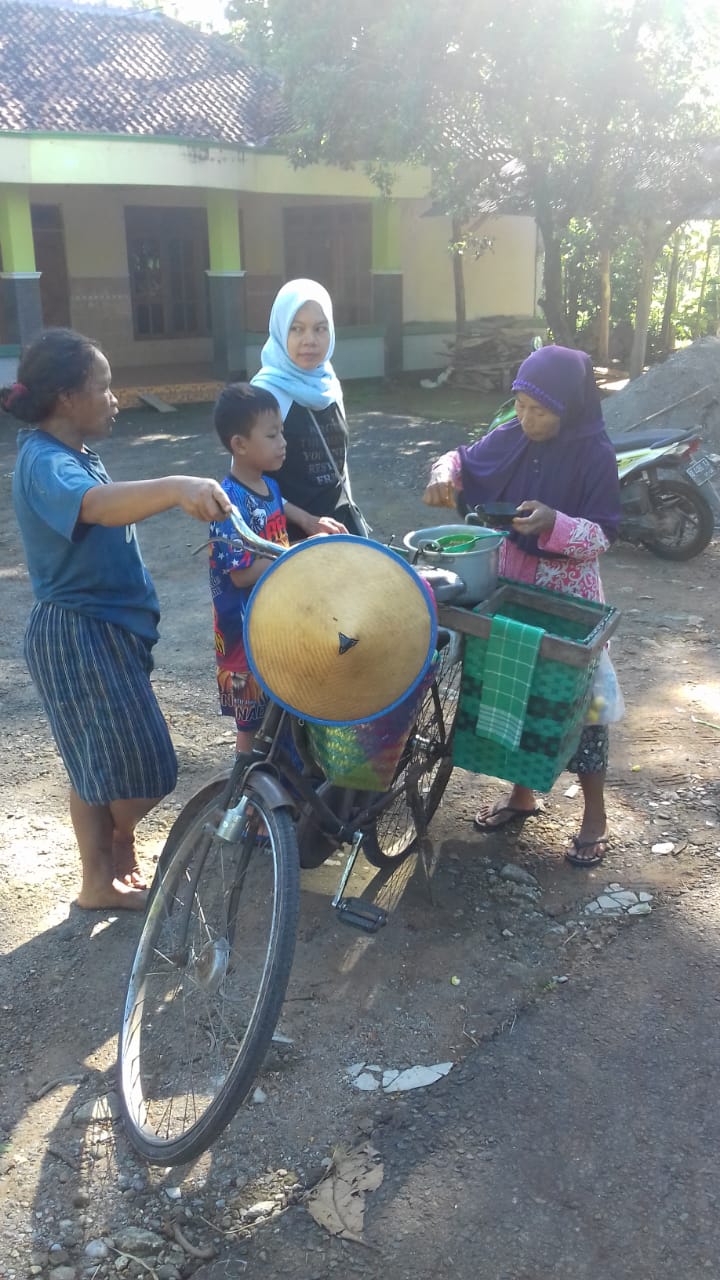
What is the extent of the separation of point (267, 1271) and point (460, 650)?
1.52m

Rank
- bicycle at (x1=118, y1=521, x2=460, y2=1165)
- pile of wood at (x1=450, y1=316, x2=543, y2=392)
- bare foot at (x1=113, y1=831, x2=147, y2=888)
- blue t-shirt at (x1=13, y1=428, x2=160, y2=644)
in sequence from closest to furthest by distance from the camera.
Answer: bicycle at (x1=118, y1=521, x2=460, y2=1165) → blue t-shirt at (x1=13, y1=428, x2=160, y2=644) → bare foot at (x1=113, y1=831, x2=147, y2=888) → pile of wood at (x1=450, y1=316, x2=543, y2=392)

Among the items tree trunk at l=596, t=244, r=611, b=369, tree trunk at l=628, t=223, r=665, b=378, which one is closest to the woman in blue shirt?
tree trunk at l=628, t=223, r=665, b=378

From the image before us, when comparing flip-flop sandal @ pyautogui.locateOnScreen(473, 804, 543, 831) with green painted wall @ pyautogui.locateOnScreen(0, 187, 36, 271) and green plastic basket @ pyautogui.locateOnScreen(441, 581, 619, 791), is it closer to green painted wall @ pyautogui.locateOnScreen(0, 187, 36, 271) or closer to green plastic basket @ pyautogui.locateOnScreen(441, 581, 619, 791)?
green plastic basket @ pyautogui.locateOnScreen(441, 581, 619, 791)

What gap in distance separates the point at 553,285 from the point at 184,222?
7.49 meters

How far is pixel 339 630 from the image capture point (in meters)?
2.02

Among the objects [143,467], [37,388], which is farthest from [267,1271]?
[143,467]

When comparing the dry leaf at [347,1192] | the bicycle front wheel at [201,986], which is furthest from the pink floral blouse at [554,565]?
the dry leaf at [347,1192]

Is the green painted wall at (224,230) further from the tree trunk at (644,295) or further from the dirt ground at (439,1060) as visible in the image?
the dirt ground at (439,1060)

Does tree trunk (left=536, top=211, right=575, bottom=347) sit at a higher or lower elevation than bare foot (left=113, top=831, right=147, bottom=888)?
higher

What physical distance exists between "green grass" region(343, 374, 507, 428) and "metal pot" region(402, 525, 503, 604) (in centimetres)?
973

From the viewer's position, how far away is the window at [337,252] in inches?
663

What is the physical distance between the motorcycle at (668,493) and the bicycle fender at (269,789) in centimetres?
466

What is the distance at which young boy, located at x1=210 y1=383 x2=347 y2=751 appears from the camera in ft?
9.48

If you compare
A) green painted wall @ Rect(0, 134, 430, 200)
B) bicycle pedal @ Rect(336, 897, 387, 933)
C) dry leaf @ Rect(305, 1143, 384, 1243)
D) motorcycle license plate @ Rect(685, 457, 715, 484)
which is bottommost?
dry leaf @ Rect(305, 1143, 384, 1243)
